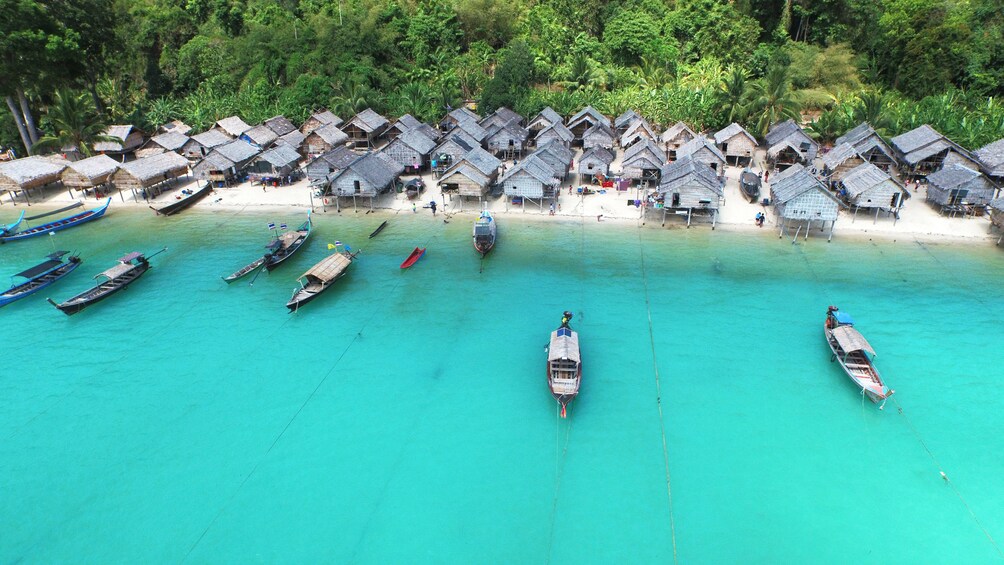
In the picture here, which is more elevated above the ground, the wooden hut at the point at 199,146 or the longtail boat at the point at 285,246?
the wooden hut at the point at 199,146

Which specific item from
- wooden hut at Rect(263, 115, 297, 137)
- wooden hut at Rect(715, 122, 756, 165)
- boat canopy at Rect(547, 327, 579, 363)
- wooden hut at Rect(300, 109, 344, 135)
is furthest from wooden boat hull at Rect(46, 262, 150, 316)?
wooden hut at Rect(715, 122, 756, 165)

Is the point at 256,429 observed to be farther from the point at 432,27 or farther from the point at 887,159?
the point at 432,27

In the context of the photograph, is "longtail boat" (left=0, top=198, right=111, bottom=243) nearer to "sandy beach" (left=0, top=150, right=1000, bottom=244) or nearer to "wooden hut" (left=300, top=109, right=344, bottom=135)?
"sandy beach" (left=0, top=150, right=1000, bottom=244)

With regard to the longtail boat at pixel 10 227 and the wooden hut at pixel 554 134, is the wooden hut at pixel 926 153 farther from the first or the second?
the longtail boat at pixel 10 227

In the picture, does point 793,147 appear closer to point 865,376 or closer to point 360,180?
Result: point 865,376

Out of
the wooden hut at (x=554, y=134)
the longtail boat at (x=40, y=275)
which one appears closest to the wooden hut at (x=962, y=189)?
the wooden hut at (x=554, y=134)

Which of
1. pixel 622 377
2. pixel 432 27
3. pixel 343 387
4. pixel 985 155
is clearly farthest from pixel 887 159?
pixel 432 27
